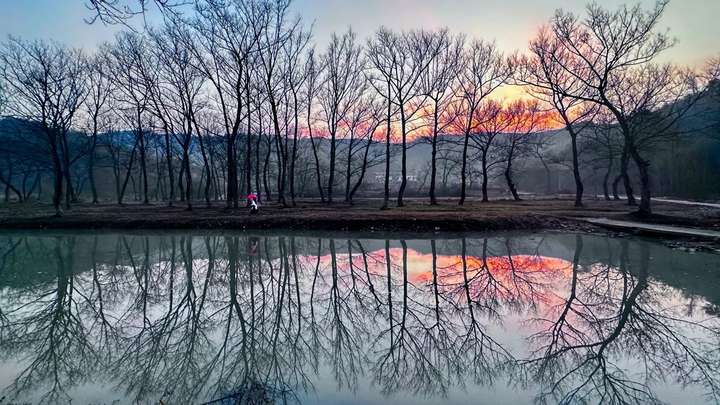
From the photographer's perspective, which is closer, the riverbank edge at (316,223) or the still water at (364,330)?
the still water at (364,330)

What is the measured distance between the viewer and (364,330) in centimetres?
692

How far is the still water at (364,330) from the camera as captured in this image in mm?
4957

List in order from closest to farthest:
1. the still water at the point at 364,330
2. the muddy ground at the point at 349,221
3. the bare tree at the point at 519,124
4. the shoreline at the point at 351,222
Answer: the still water at the point at 364,330
the shoreline at the point at 351,222
the muddy ground at the point at 349,221
the bare tree at the point at 519,124

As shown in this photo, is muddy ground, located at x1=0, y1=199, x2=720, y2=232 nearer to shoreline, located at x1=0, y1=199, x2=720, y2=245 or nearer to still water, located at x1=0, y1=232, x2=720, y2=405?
shoreline, located at x1=0, y1=199, x2=720, y2=245

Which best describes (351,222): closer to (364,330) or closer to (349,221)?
(349,221)

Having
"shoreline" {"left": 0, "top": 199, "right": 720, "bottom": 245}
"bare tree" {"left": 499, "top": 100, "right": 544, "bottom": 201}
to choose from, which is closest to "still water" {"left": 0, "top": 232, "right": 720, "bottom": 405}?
"shoreline" {"left": 0, "top": 199, "right": 720, "bottom": 245}

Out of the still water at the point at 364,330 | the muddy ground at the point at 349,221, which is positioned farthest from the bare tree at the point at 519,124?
the still water at the point at 364,330

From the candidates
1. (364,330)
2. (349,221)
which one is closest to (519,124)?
(349,221)

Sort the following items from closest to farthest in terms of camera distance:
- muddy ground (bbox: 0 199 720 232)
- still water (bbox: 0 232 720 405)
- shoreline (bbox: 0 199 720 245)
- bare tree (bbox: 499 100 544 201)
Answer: still water (bbox: 0 232 720 405) → shoreline (bbox: 0 199 720 245) → muddy ground (bbox: 0 199 720 232) → bare tree (bbox: 499 100 544 201)

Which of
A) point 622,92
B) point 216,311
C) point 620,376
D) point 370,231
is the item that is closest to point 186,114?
point 370,231

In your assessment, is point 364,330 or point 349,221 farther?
point 349,221

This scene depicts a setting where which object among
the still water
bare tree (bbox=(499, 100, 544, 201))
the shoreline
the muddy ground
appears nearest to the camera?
the still water

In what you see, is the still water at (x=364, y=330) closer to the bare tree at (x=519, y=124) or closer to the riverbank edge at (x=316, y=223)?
the riverbank edge at (x=316, y=223)

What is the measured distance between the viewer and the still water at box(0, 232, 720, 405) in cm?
496
